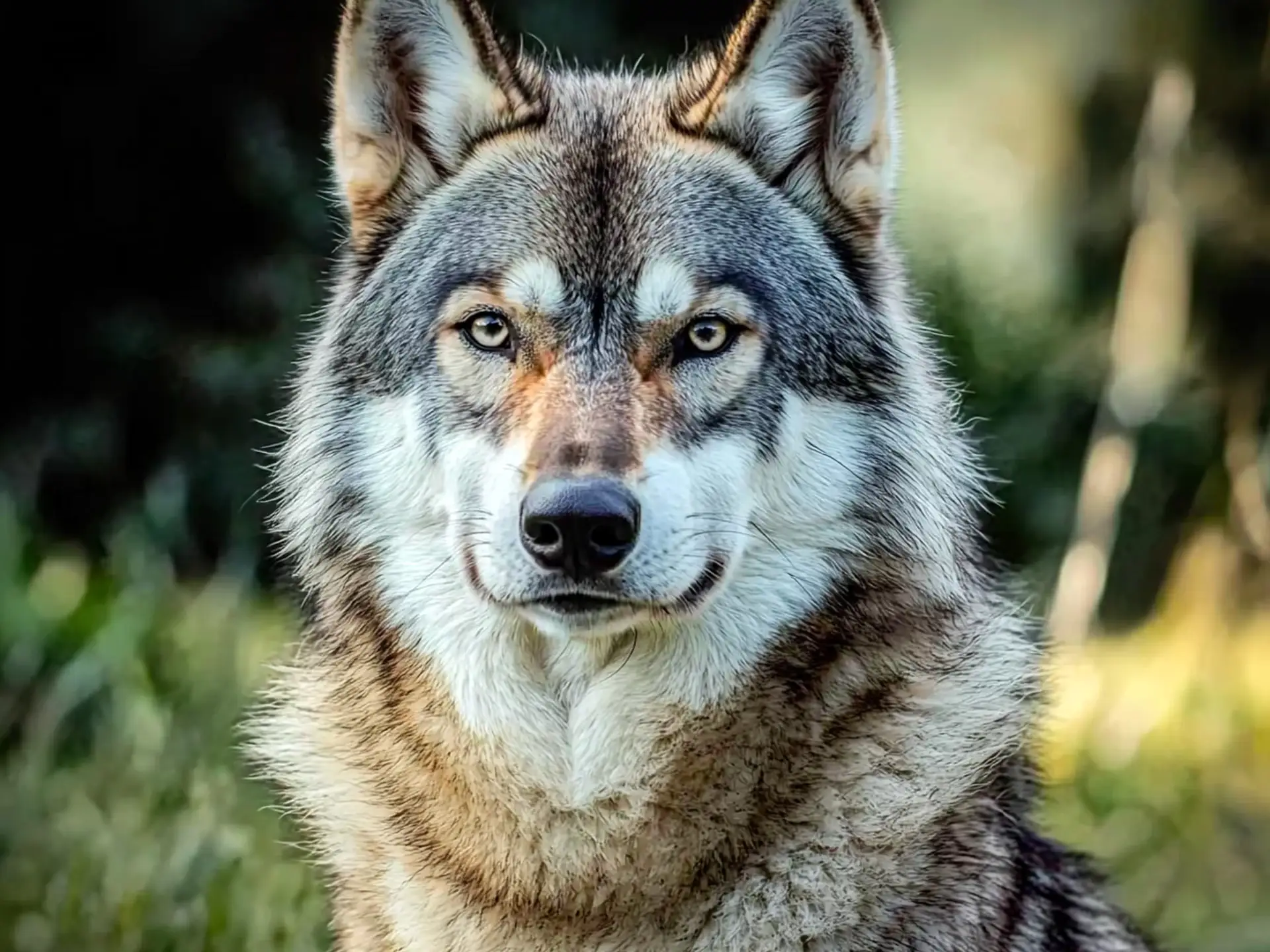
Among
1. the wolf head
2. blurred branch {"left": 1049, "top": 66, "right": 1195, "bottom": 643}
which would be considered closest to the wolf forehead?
the wolf head

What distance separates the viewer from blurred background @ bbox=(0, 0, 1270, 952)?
22.7 feet

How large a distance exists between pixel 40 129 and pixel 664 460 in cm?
718

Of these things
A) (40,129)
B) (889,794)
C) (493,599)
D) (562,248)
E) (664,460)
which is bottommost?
(40,129)

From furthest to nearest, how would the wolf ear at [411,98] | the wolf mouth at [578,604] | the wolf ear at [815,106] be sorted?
the wolf ear at [411,98], the wolf ear at [815,106], the wolf mouth at [578,604]

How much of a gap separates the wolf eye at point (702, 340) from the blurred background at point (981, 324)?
3536mm

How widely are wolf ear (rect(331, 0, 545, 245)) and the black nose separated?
1.06 metres

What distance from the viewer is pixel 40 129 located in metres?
→ 9.06

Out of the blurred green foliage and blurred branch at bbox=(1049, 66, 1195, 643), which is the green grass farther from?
blurred branch at bbox=(1049, 66, 1195, 643)

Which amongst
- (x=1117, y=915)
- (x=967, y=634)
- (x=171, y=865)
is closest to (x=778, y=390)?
(x=967, y=634)

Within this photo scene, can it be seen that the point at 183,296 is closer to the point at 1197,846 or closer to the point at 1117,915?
the point at 1197,846

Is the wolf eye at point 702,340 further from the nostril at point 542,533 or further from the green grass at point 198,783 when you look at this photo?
the green grass at point 198,783

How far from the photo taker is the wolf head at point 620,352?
10.3ft

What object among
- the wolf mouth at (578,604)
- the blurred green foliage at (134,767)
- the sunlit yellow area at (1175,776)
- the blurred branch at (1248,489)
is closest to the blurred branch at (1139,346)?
the sunlit yellow area at (1175,776)

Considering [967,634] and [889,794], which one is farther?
[967,634]
